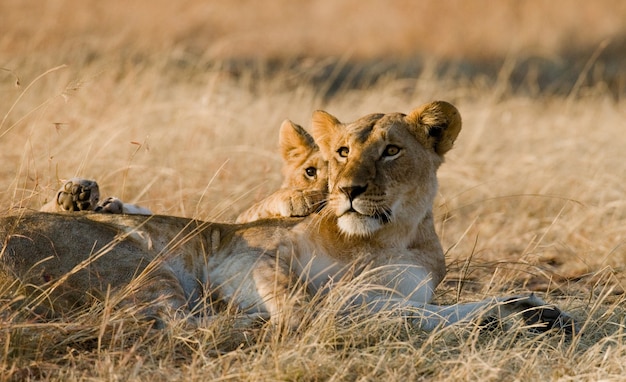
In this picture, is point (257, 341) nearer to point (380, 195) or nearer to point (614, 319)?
point (380, 195)

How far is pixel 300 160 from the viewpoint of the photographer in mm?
5602

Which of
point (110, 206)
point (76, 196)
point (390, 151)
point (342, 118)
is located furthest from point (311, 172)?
point (342, 118)

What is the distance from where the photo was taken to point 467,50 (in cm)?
1769

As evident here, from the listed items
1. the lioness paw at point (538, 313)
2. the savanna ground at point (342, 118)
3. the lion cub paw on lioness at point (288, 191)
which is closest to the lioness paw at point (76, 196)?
the lion cub paw on lioness at point (288, 191)

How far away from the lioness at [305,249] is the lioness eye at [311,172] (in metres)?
0.28

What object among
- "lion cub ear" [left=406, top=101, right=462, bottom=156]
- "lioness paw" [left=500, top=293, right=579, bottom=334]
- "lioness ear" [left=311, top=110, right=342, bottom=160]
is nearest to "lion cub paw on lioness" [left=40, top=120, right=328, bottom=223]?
"lioness ear" [left=311, top=110, right=342, bottom=160]

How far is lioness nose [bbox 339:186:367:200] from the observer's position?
455 centimetres

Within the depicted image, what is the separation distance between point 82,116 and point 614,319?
5007 millimetres

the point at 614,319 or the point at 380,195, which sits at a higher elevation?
the point at 380,195

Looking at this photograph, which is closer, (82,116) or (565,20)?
(82,116)

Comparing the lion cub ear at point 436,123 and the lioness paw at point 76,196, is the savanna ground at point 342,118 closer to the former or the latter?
the lioness paw at point 76,196

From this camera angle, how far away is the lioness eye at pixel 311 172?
212 inches

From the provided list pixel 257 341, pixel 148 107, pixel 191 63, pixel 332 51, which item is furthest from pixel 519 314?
pixel 332 51

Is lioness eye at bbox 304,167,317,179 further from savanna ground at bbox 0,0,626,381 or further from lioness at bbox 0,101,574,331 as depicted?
savanna ground at bbox 0,0,626,381
